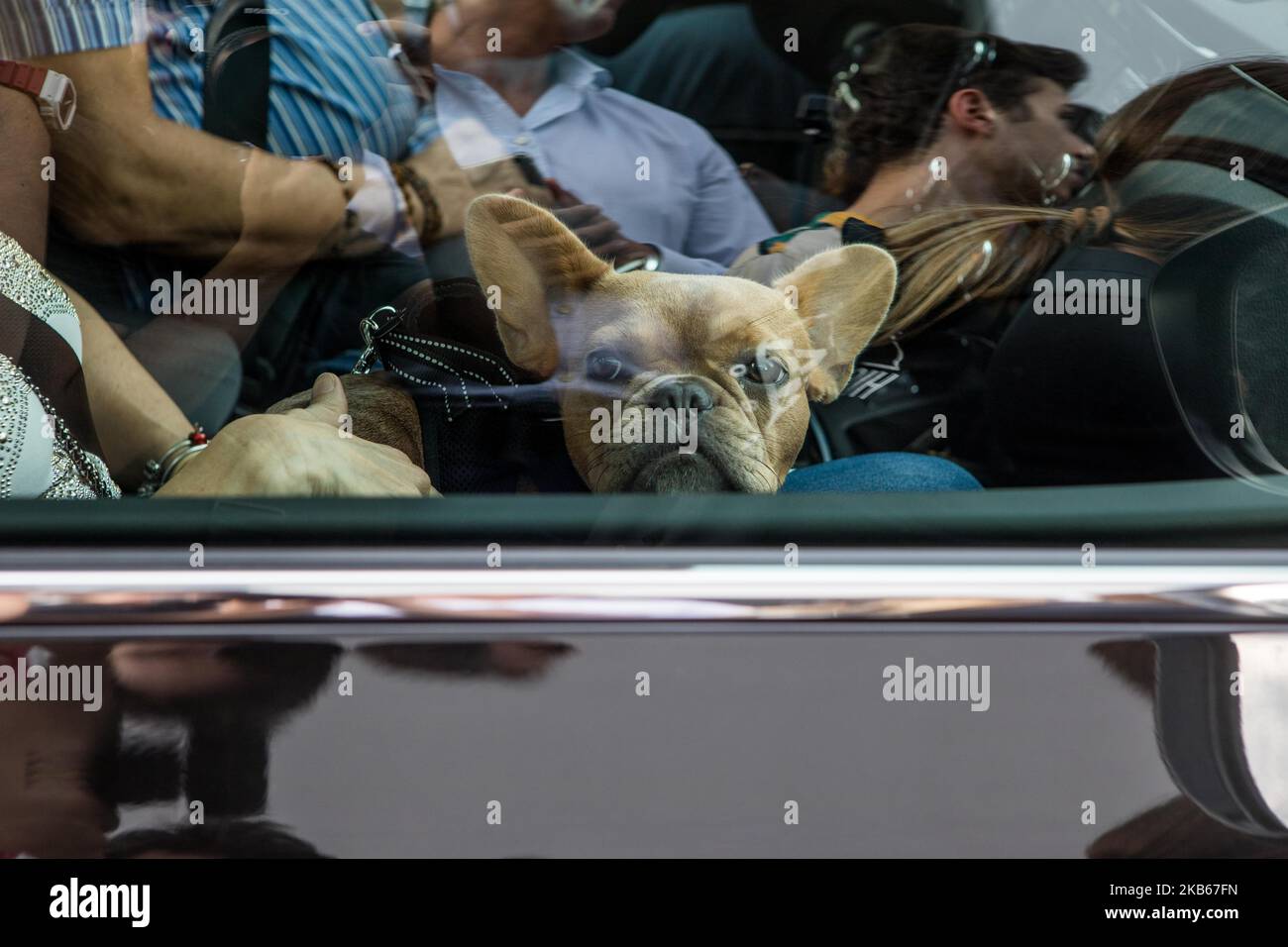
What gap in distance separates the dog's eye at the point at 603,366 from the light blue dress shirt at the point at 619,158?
6.1 inches

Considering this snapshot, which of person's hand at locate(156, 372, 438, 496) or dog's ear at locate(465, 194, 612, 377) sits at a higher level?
dog's ear at locate(465, 194, 612, 377)

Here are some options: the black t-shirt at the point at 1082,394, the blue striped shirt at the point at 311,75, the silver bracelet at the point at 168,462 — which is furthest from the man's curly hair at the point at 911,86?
the silver bracelet at the point at 168,462

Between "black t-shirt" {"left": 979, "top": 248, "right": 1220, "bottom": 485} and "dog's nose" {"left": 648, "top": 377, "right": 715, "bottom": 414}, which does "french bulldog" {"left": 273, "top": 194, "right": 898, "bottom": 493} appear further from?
"black t-shirt" {"left": 979, "top": 248, "right": 1220, "bottom": 485}

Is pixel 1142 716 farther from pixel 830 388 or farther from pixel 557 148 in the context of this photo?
pixel 557 148

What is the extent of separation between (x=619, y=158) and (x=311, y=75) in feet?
1.25

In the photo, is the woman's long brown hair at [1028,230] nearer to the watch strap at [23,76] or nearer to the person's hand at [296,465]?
the person's hand at [296,465]

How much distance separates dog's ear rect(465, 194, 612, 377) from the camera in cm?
139

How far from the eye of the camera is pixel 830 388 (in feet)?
4.93

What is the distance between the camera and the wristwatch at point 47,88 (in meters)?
1.40

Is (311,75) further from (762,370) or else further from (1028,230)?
(1028,230)

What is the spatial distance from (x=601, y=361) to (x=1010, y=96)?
68cm

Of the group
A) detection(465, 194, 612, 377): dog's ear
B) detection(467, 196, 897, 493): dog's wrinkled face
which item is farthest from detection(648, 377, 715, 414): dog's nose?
detection(465, 194, 612, 377): dog's ear

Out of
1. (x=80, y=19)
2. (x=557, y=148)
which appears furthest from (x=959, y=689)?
(x=80, y=19)

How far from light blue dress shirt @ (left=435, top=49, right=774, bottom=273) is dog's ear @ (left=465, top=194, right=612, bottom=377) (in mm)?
84
